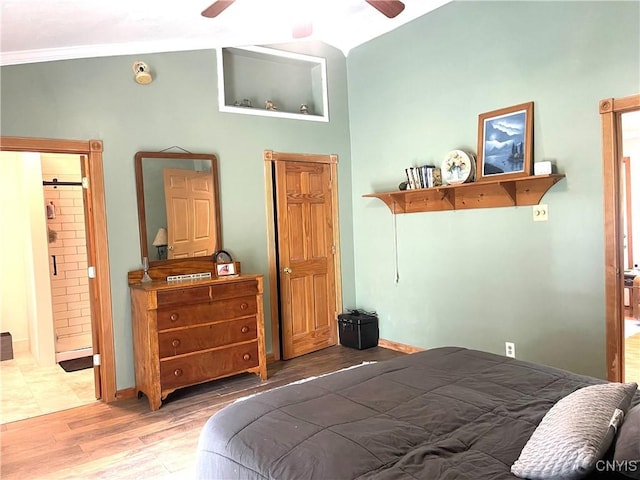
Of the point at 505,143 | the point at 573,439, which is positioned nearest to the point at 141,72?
the point at 505,143

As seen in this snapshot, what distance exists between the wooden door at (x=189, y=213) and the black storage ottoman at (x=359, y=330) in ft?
5.31

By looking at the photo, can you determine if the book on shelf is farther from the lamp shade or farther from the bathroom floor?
the bathroom floor

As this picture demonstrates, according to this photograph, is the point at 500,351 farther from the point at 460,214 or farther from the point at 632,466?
the point at 632,466

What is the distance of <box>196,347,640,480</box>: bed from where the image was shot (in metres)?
1.38

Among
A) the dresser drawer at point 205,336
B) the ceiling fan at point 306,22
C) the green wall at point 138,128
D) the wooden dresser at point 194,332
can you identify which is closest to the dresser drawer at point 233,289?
the wooden dresser at point 194,332

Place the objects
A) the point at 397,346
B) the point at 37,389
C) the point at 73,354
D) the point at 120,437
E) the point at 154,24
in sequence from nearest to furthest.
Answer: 1. the point at 120,437
2. the point at 154,24
3. the point at 37,389
4. the point at 397,346
5. the point at 73,354

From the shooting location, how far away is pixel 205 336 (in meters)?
3.72

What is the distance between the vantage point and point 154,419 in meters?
3.34

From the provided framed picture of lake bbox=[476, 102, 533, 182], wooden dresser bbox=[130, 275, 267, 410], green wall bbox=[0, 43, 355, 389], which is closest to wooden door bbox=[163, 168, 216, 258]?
green wall bbox=[0, 43, 355, 389]

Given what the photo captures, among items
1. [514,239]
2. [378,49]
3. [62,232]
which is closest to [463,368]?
[514,239]

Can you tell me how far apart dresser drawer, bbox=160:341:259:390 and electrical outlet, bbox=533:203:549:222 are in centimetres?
242

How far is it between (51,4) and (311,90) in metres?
2.96

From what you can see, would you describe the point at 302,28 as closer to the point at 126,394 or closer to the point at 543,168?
the point at 543,168

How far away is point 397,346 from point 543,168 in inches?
89.4
